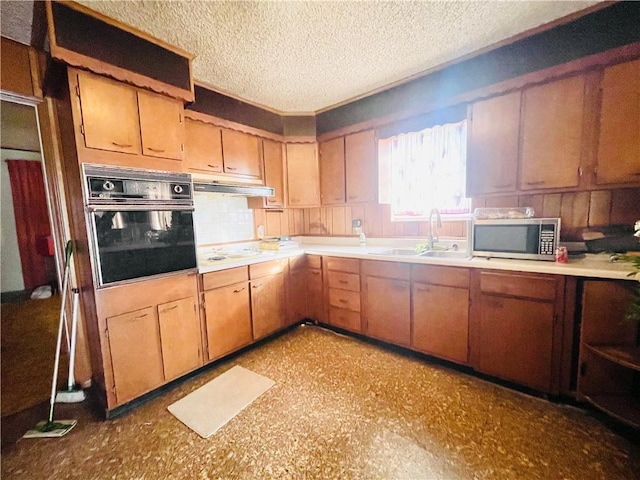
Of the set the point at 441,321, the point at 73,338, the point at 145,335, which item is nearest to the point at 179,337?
the point at 145,335

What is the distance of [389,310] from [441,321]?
47 centimetres

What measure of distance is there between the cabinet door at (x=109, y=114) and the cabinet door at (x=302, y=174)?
68.1 inches

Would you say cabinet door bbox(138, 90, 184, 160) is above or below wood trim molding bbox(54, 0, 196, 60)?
below

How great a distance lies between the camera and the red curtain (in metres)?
4.46

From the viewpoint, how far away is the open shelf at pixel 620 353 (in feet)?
4.58

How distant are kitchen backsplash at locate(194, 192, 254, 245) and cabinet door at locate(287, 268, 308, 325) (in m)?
0.77

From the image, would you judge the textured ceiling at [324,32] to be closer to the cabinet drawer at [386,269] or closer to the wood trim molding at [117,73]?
the wood trim molding at [117,73]

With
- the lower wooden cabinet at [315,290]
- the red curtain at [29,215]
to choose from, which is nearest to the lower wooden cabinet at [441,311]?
the lower wooden cabinet at [315,290]

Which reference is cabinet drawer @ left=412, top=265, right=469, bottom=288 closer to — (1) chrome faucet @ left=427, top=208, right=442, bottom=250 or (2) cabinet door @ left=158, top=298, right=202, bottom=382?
(1) chrome faucet @ left=427, top=208, right=442, bottom=250

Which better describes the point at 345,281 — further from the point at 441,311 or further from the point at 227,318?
the point at 227,318

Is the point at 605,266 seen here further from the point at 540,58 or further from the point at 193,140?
the point at 193,140

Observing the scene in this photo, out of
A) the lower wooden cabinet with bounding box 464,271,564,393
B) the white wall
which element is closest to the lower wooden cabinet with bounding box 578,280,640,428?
the lower wooden cabinet with bounding box 464,271,564,393

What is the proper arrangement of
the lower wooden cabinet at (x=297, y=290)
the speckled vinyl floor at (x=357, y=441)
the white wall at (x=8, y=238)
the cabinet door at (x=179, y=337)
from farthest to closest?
1. the white wall at (x=8, y=238)
2. the lower wooden cabinet at (x=297, y=290)
3. the cabinet door at (x=179, y=337)
4. the speckled vinyl floor at (x=357, y=441)

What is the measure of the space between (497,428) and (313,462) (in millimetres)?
1132
